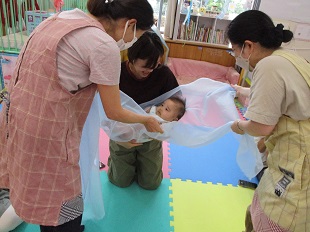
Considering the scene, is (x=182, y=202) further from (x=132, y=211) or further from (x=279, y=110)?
(x=279, y=110)

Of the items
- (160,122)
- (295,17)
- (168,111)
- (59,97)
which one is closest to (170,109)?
(168,111)

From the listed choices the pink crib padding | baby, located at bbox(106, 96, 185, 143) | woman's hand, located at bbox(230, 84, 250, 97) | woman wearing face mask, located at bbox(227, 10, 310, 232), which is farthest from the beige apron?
the pink crib padding

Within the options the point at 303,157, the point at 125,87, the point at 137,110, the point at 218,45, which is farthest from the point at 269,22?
the point at 218,45

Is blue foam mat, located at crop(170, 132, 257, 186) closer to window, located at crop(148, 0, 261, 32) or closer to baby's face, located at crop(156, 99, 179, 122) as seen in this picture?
baby's face, located at crop(156, 99, 179, 122)

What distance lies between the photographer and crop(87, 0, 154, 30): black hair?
988 millimetres

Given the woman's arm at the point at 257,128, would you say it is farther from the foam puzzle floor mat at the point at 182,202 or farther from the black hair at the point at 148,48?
the foam puzzle floor mat at the point at 182,202

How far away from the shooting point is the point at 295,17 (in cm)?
356

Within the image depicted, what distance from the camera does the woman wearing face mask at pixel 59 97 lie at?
0.93m

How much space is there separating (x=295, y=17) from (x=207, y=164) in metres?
2.49

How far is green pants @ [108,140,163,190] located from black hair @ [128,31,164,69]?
0.63m

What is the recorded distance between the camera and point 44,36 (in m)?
0.96

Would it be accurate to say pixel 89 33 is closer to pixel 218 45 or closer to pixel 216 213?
pixel 216 213

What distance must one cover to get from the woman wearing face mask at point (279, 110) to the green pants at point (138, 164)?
3.13ft

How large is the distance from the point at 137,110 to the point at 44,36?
73cm
